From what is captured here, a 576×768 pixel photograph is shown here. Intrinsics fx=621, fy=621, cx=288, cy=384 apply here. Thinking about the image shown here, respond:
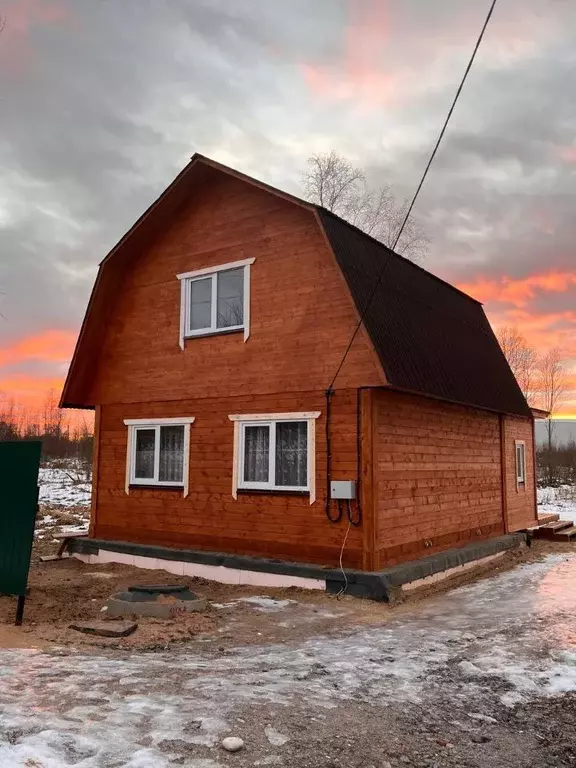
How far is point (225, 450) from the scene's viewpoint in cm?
1075

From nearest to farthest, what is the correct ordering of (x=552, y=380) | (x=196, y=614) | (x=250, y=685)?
(x=250, y=685) → (x=196, y=614) → (x=552, y=380)

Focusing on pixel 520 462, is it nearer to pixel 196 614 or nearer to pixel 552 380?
pixel 196 614

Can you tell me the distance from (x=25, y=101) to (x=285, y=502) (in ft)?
26.3

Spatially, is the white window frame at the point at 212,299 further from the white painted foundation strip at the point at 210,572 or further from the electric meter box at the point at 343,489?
the white painted foundation strip at the point at 210,572

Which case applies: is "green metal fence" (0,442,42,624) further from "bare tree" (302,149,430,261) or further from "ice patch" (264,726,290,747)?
"bare tree" (302,149,430,261)

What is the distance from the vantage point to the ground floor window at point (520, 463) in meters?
15.5

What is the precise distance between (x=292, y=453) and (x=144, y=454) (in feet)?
11.9

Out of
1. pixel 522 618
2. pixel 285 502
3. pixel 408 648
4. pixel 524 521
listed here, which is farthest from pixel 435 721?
pixel 524 521

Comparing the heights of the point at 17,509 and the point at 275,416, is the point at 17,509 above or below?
below

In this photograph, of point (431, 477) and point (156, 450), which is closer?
point (431, 477)

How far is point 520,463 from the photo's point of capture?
1573 centimetres

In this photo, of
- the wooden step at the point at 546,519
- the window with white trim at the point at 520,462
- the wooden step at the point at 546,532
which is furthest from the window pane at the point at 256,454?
the wooden step at the point at 546,519

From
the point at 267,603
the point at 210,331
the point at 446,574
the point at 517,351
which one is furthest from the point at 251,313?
the point at 517,351

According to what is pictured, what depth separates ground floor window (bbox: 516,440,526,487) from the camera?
15.5 meters
